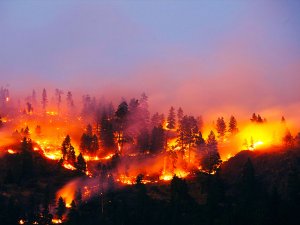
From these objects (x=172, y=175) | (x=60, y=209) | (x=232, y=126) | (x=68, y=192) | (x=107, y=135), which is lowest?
(x=60, y=209)

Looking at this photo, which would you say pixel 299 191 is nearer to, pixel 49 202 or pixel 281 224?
pixel 281 224

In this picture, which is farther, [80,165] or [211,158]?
[80,165]

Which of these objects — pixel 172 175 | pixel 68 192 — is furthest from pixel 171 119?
pixel 68 192

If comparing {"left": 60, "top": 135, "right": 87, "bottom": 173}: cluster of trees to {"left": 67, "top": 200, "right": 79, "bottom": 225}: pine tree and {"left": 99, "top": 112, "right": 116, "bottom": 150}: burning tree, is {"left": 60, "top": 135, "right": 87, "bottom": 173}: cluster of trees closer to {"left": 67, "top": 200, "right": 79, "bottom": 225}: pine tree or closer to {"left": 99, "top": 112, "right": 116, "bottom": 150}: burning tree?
{"left": 99, "top": 112, "right": 116, "bottom": 150}: burning tree

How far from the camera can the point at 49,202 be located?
121 m

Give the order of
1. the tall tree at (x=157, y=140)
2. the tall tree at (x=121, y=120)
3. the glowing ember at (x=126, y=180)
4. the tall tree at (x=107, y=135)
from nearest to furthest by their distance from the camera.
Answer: the glowing ember at (x=126, y=180) → the tall tree at (x=157, y=140) → the tall tree at (x=107, y=135) → the tall tree at (x=121, y=120)

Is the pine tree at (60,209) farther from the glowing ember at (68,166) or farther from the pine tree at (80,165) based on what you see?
the glowing ember at (68,166)

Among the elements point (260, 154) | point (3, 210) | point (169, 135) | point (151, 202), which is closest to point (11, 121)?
point (169, 135)

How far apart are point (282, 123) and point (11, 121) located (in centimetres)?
11528

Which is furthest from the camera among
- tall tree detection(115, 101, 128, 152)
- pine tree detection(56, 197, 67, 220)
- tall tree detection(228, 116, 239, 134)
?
tall tree detection(228, 116, 239, 134)

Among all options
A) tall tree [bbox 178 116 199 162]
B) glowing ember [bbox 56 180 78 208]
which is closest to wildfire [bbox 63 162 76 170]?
glowing ember [bbox 56 180 78 208]

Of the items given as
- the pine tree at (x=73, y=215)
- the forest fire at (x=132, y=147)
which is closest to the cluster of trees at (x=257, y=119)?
the forest fire at (x=132, y=147)

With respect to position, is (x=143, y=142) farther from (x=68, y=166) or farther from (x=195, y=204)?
(x=195, y=204)

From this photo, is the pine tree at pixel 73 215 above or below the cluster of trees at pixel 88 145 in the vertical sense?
below
